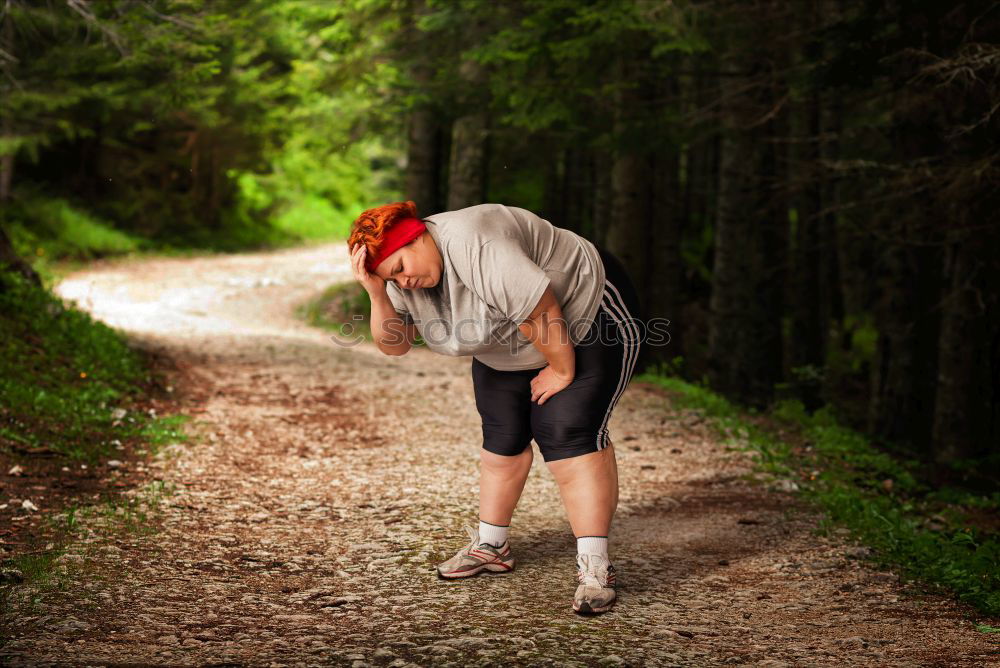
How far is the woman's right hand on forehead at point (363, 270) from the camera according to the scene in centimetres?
362

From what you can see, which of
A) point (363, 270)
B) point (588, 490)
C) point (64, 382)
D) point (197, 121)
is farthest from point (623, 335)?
point (197, 121)

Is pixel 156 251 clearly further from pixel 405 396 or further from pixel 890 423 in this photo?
pixel 890 423

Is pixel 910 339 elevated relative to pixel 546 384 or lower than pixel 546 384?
lower

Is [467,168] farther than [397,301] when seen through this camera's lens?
Yes

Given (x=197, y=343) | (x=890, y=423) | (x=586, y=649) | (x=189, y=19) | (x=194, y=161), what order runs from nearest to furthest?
(x=586, y=649) → (x=189, y=19) → (x=890, y=423) → (x=197, y=343) → (x=194, y=161)

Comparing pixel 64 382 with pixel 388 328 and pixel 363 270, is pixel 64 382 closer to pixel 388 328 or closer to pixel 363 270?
pixel 388 328

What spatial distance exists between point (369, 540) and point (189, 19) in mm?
6265

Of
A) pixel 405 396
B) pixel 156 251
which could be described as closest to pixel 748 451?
pixel 405 396

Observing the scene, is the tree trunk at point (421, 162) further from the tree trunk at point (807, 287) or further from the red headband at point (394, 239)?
the red headband at point (394, 239)

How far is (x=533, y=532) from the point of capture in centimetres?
525

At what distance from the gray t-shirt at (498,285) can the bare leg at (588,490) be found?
1.59 feet

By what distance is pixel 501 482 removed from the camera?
4355 millimetres

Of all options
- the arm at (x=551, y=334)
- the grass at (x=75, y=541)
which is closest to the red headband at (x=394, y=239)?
the arm at (x=551, y=334)

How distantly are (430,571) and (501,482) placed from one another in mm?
614
